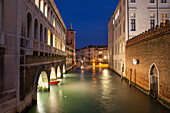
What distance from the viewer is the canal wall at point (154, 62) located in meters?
11.7

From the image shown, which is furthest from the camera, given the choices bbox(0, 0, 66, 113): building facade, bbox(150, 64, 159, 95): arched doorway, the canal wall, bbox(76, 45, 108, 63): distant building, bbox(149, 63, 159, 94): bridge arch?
bbox(76, 45, 108, 63): distant building

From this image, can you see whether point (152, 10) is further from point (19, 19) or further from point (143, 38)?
point (19, 19)

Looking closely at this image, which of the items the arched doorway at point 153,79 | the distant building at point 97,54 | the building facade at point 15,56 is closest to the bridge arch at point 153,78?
the arched doorway at point 153,79

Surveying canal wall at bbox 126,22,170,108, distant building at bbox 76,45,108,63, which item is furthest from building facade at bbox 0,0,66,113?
distant building at bbox 76,45,108,63

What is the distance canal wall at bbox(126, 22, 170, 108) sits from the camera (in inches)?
462

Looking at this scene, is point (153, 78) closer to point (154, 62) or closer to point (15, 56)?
point (154, 62)

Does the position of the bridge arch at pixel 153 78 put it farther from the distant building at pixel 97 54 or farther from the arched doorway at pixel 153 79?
the distant building at pixel 97 54

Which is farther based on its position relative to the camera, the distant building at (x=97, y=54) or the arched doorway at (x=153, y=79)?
the distant building at (x=97, y=54)

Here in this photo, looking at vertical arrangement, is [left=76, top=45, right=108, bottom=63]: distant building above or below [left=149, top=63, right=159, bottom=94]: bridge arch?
above

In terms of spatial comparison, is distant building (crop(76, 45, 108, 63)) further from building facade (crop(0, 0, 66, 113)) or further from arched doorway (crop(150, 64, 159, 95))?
building facade (crop(0, 0, 66, 113))

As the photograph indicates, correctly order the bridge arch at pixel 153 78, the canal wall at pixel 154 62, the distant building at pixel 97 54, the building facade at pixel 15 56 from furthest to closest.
Answer: the distant building at pixel 97 54 < the bridge arch at pixel 153 78 < the canal wall at pixel 154 62 < the building facade at pixel 15 56

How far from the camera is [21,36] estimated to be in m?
9.21

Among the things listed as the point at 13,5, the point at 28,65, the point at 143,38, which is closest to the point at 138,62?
the point at 143,38

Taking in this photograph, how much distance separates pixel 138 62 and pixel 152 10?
11.7m
